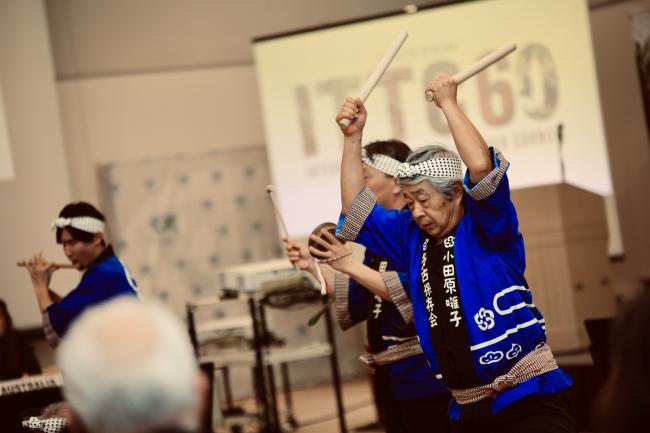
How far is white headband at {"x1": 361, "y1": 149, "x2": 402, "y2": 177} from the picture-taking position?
3025mm

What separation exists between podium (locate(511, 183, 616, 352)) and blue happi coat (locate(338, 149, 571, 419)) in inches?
107

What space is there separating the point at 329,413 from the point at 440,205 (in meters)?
4.57

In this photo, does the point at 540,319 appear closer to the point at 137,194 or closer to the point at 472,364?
the point at 472,364

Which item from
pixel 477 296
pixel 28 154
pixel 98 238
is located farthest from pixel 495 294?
pixel 28 154

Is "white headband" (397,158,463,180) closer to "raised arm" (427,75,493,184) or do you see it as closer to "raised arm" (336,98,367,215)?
"raised arm" (427,75,493,184)

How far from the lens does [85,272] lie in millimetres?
3605

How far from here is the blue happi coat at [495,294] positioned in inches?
91.2

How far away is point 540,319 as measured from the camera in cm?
239

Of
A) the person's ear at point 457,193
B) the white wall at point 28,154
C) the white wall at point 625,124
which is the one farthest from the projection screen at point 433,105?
the person's ear at point 457,193

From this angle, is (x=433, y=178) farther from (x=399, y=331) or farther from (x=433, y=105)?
(x=433, y=105)

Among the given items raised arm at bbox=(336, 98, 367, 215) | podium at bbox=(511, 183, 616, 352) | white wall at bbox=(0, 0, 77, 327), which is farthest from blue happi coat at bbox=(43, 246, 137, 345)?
white wall at bbox=(0, 0, 77, 327)

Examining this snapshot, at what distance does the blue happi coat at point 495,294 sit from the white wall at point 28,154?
4.62 metres

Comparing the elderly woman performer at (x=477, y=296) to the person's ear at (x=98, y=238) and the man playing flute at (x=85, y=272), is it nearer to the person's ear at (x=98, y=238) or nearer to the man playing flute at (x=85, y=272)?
the man playing flute at (x=85, y=272)

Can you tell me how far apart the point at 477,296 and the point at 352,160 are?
59 centimetres
